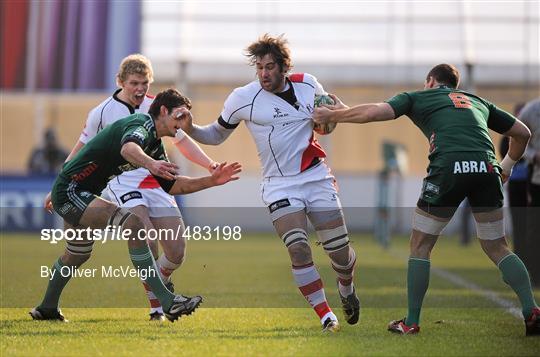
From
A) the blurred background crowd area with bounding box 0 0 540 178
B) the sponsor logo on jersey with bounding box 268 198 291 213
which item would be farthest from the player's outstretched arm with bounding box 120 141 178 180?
the blurred background crowd area with bounding box 0 0 540 178

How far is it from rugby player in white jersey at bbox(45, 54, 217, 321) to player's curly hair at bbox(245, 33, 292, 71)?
1049 mm

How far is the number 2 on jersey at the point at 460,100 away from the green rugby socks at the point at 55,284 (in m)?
3.35

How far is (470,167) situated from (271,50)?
1.78 metres

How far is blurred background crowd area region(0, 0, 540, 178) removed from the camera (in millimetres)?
28984

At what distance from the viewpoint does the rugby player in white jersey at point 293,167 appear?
8.94m

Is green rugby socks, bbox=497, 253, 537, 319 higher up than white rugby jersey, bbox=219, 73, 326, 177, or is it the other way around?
white rugby jersey, bbox=219, 73, 326, 177

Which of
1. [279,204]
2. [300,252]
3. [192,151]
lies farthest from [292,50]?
[300,252]

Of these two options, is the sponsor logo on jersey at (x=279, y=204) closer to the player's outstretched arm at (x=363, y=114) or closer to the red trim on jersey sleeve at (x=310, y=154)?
the red trim on jersey sleeve at (x=310, y=154)

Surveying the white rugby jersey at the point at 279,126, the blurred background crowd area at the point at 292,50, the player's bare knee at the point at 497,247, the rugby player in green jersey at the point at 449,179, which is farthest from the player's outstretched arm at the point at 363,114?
the blurred background crowd area at the point at 292,50

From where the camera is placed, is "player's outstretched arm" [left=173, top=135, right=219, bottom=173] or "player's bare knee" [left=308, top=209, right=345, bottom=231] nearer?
"player's bare knee" [left=308, top=209, right=345, bottom=231]

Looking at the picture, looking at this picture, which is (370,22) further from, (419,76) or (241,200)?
(241,200)

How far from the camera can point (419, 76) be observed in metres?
31.0

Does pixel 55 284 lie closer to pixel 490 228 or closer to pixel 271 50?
pixel 271 50

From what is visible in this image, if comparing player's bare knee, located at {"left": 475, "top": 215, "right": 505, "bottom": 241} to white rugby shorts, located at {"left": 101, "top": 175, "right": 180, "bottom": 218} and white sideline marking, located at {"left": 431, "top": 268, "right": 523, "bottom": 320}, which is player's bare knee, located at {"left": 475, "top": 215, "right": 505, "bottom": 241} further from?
white rugby shorts, located at {"left": 101, "top": 175, "right": 180, "bottom": 218}
